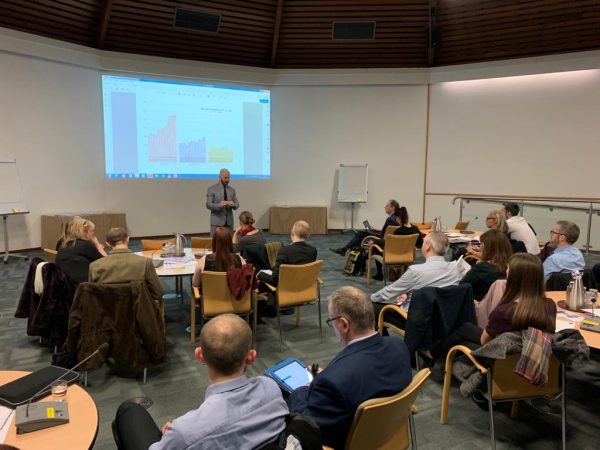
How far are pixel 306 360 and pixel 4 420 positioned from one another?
2.64m

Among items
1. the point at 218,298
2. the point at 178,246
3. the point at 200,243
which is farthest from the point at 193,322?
the point at 200,243

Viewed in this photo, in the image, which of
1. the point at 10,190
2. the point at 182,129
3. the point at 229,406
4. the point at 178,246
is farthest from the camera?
the point at 182,129

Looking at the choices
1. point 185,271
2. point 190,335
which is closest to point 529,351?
point 185,271

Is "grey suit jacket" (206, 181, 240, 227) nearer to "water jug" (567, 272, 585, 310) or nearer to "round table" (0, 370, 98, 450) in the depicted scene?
"water jug" (567, 272, 585, 310)

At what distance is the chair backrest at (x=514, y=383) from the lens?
2.51 m

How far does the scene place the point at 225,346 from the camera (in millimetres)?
1505

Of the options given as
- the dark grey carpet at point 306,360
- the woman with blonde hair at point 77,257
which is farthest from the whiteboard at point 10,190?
the woman with blonde hair at point 77,257

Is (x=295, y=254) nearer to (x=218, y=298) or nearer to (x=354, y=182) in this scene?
(x=218, y=298)

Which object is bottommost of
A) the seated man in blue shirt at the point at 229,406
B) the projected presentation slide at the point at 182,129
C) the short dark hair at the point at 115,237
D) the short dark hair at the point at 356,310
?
the seated man in blue shirt at the point at 229,406

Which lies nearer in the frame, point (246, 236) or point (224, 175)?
point (246, 236)

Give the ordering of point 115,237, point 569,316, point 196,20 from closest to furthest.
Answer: point 569,316 → point 115,237 → point 196,20

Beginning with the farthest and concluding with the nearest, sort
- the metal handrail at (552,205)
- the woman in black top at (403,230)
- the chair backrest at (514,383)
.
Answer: the metal handrail at (552,205)
the woman in black top at (403,230)
the chair backrest at (514,383)

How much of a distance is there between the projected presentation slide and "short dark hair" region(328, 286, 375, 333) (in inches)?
328

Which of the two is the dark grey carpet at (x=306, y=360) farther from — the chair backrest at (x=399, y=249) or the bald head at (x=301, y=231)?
the chair backrest at (x=399, y=249)
